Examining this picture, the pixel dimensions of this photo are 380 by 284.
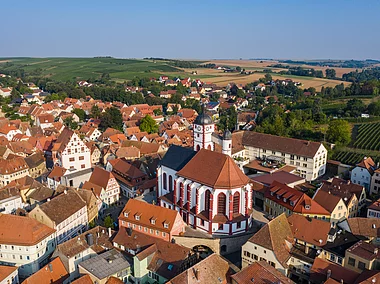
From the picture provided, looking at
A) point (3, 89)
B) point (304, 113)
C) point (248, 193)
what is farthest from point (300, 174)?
point (3, 89)

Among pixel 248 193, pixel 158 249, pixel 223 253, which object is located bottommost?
pixel 223 253

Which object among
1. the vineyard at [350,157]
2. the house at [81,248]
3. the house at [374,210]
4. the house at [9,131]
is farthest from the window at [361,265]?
the house at [9,131]

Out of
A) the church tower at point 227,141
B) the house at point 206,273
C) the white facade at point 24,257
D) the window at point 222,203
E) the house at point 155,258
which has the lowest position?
the white facade at point 24,257

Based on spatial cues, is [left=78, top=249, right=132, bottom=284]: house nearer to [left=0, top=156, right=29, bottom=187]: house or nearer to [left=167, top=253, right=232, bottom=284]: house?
[left=167, top=253, right=232, bottom=284]: house

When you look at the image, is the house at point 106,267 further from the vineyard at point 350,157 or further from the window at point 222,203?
the vineyard at point 350,157

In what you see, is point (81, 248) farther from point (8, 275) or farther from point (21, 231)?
point (21, 231)

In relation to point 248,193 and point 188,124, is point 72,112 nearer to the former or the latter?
point 188,124

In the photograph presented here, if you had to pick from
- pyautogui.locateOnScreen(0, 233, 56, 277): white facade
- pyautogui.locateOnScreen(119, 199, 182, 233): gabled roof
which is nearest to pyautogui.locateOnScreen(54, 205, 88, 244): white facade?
pyautogui.locateOnScreen(0, 233, 56, 277): white facade

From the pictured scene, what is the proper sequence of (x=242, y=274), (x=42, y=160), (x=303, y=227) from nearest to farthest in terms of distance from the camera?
(x=242, y=274) → (x=303, y=227) → (x=42, y=160)
